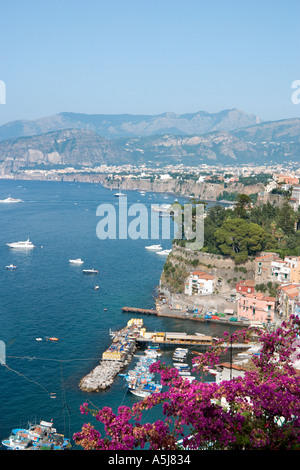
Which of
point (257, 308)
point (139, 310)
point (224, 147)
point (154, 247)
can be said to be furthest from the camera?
point (224, 147)

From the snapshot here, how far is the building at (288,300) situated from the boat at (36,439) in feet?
21.0

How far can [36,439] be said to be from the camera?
25.8 ft

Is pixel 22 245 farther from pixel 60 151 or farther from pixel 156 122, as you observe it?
pixel 156 122

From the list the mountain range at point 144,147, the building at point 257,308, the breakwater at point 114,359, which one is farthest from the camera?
the mountain range at point 144,147

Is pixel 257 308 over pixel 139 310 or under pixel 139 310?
over

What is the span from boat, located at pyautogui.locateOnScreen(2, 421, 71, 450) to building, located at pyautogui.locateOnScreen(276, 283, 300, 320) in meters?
6.39

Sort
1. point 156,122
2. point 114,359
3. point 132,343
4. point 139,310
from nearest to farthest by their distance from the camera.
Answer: point 114,359
point 132,343
point 139,310
point 156,122

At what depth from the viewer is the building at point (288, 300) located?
41.3ft

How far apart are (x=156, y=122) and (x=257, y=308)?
171715 millimetres

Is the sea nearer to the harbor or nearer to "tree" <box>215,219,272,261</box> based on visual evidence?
the harbor

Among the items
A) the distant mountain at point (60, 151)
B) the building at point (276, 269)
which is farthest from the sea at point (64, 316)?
the distant mountain at point (60, 151)

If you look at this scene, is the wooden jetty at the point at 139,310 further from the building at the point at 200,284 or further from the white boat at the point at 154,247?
the white boat at the point at 154,247

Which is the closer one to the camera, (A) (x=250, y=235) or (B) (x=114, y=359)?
(B) (x=114, y=359)

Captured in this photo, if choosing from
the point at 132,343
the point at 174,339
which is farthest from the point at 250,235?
the point at 132,343
